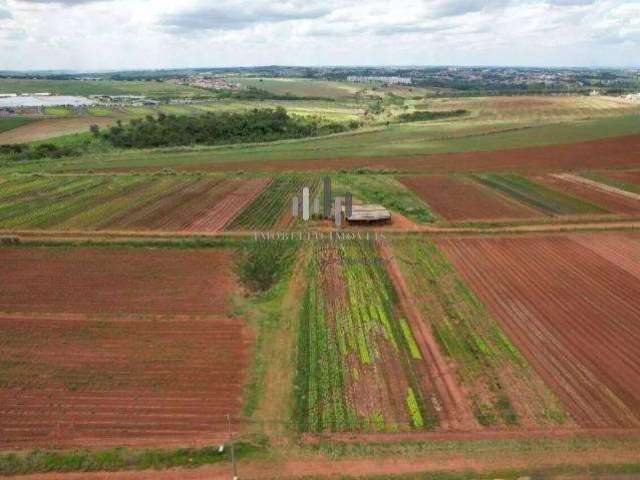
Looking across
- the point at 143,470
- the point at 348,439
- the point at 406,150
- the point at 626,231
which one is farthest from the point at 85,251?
the point at 406,150

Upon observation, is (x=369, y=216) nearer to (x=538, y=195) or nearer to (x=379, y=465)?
(x=538, y=195)

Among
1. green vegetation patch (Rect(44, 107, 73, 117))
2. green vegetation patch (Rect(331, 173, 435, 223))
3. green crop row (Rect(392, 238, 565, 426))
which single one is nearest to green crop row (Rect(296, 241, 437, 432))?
green crop row (Rect(392, 238, 565, 426))

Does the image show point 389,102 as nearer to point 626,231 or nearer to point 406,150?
point 406,150

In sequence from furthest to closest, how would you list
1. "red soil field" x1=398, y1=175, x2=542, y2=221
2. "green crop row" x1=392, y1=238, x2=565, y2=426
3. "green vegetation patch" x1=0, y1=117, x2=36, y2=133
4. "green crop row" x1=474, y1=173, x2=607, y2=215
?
"green vegetation patch" x1=0, y1=117, x2=36, y2=133 < "green crop row" x1=474, y1=173, x2=607, y2=215 < "red soil field" x1=398, y1=175, x2=542, y2=221 < "green crop row" x1=392, y1=238, x2=565, y2=426

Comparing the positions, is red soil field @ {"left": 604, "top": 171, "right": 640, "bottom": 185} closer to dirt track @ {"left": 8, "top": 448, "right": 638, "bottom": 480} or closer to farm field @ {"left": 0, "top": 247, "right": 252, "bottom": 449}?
farm field @ {"left": 0, "top": 247, "right": 252, "bottom": 449}

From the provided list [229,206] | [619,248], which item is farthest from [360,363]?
[229,206]

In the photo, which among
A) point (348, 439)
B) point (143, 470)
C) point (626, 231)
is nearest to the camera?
point (143, 470)
